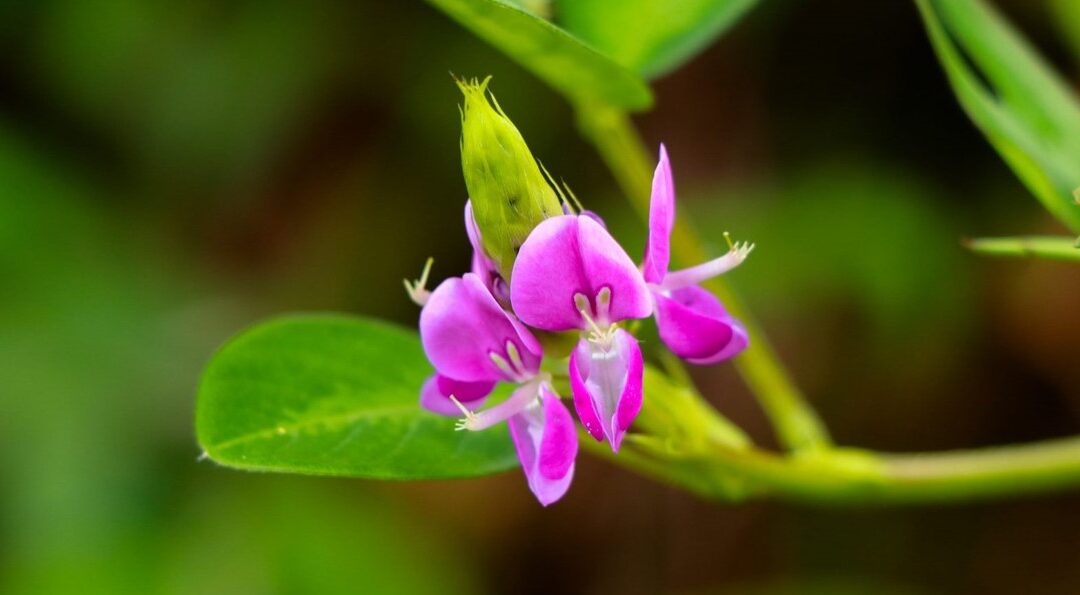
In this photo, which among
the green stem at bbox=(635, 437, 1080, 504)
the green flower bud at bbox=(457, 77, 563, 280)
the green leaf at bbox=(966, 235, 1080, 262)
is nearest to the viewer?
the green flower bud at bbox=(457, 77, 563, 280)

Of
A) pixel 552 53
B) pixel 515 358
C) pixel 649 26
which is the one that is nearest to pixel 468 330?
pixel 515 358

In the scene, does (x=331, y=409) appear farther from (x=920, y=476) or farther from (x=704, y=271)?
(x=920, y=476)

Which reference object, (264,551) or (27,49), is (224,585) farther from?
(27,49)

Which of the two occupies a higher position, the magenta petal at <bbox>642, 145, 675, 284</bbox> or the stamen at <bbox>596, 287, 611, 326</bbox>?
the magenta petal at <bbox>642, 145, 675, 284</bbox>

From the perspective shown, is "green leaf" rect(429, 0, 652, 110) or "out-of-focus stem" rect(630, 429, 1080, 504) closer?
"green leaf" rect(429, 0, 652, 110)

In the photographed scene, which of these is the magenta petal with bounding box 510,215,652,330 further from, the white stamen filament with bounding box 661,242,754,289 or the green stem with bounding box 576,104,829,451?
the green stem with bounding box 576,104,829,451

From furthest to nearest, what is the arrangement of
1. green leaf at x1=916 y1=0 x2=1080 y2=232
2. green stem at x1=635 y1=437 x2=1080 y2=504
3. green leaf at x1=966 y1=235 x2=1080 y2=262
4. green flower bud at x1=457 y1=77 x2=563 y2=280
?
green stem at x1=635 y1=437 x2=1080 y2=504, green leaf at x1=916 y1=0 x2=1080 y2=232, green leaf at x1=966 y1=235 x2=1080 y2=262, green flower bud at x1=457 y1=77 x2=563 y2=280

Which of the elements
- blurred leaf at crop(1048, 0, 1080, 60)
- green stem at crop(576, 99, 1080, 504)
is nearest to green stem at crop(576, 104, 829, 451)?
green stem at crop(576, 99, 1080, 504)

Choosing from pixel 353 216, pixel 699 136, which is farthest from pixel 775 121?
pixel 353 216
